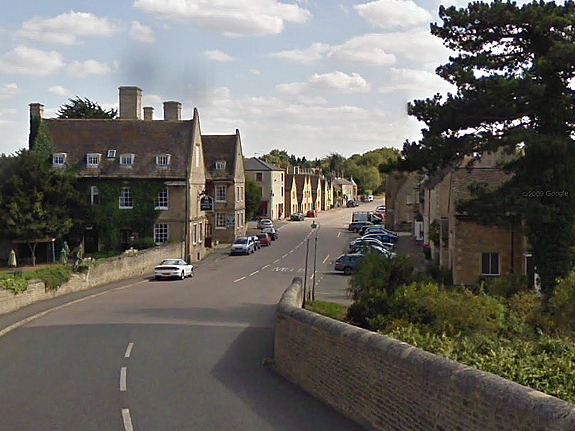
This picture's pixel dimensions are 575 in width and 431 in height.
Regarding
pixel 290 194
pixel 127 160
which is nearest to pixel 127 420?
pixel 127 160

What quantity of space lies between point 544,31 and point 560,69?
158 centimetres

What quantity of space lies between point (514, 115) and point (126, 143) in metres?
35.5

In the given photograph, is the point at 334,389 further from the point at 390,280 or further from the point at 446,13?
the point at 446,13

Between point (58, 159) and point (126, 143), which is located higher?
point (126, 143)

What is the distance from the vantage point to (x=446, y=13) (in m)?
24.6

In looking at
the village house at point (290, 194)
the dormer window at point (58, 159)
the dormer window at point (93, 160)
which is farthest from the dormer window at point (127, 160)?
the village house at point (290, 194)

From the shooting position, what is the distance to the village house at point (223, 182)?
62.7 metres

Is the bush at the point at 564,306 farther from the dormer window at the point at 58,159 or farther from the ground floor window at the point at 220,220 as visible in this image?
the ground floor window at the point at 220,220

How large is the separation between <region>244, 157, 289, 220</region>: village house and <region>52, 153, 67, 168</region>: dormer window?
1731 inches

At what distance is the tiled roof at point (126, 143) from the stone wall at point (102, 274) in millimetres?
→ 6268

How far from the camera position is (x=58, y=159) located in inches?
2058

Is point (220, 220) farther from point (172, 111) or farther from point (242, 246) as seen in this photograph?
point (172, 111)

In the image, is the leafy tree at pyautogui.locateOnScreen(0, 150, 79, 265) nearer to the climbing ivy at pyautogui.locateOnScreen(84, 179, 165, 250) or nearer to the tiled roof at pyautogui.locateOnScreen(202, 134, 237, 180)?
the climbing ivy at pyautogui.locateOnScreen(84, 179, 165, 250)

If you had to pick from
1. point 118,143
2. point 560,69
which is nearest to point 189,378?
point 560,69
